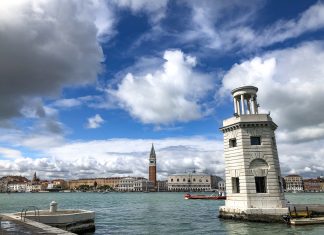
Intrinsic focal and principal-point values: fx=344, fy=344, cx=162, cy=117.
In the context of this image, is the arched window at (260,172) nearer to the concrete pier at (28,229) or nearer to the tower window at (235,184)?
the tower window at (235,184)

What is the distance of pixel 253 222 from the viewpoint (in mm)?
29625

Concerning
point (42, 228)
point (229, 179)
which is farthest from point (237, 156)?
point (42, 228)

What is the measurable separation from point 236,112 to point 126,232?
51.9ft

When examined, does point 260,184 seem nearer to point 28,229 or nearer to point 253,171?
point 253,171

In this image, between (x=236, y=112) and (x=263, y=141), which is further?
(x=236, y=112)

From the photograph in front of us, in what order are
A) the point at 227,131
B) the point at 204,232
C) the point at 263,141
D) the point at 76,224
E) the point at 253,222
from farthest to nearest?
the point at 227,131, the point at 263,141, the point at 253,222, the point at 204,232, the point at 76,224

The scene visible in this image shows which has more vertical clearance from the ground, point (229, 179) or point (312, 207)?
point (229, 179)

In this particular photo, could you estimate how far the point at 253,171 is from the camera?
3133 cm

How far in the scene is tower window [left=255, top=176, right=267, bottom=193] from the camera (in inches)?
1233

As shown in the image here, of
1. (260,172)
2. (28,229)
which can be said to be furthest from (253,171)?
(28,229)

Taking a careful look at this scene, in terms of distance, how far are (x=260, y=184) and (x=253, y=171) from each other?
145 centimetres

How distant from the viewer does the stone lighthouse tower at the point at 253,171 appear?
30625 millimetres

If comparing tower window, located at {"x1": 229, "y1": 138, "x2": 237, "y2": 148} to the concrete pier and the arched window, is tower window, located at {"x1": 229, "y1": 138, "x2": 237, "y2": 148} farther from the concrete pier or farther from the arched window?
the concrete pier

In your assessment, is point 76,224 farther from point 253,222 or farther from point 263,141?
point 263,141
